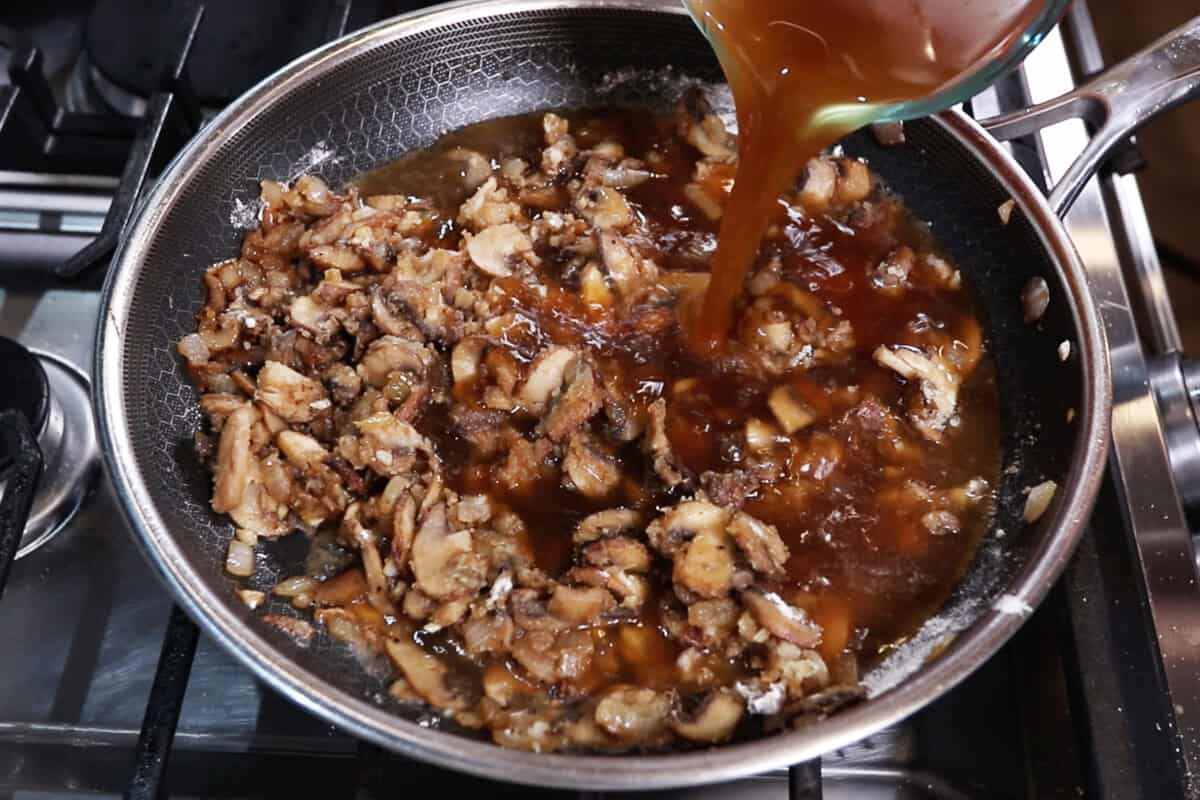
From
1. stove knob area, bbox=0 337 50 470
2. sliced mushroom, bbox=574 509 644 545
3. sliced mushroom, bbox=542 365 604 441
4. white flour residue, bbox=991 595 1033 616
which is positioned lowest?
white flour residue, bbox=991 595 1033 616

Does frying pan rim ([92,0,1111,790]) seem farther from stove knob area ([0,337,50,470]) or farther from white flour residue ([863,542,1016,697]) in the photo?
stove knob area ([0,337,50,470])

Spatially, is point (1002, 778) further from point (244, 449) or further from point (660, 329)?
point (244, 449)

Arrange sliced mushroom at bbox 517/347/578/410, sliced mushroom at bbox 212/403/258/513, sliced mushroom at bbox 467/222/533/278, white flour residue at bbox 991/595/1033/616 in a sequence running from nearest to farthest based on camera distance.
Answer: white flour residue at bbox 991/595/1033/616
sliced mushroom at bbox 212/403/258/513
sliced mushroom at bbox 517/347/578/410
sliced mushroom at bbox 467/222/533/278

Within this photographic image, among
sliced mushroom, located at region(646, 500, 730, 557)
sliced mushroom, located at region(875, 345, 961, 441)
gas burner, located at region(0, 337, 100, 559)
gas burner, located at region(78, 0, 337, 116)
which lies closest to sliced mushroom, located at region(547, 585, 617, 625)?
sliced mushroom, located at region(646, 500, 730, 557)

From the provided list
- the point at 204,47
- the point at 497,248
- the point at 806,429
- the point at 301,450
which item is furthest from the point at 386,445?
the point at 204,47

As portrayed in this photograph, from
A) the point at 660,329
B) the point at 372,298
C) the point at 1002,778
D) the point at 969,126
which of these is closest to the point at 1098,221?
the point at 969,126

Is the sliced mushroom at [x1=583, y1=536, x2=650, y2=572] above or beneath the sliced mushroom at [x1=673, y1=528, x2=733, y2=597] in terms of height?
above

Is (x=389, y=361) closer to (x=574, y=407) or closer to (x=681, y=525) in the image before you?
(x=574, y=407)

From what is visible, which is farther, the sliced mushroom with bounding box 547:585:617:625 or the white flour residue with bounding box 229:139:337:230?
the white flour residue with bounding box 229:139:337:230
